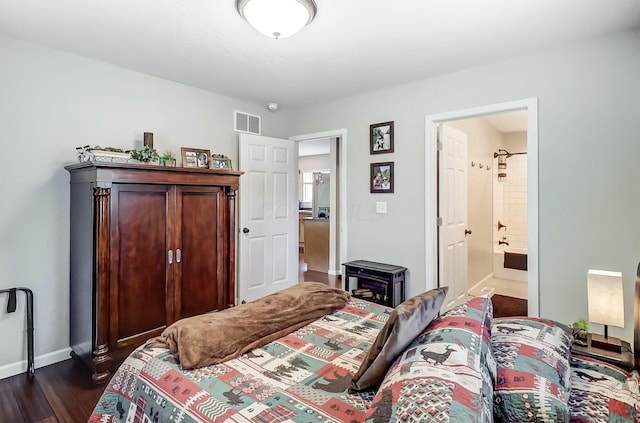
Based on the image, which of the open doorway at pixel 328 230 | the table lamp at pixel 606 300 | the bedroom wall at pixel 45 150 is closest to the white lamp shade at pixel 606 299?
the table lamp at pixel 606 300

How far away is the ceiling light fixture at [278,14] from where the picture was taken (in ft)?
6.21

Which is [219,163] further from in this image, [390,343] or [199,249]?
[390,343]

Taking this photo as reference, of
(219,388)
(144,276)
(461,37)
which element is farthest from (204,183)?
(461,37)

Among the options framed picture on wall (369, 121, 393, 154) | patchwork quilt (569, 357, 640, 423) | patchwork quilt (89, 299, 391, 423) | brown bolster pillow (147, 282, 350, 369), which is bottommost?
patchwork quilt (89, 299, 391, 423)

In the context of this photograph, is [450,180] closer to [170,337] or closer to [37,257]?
[170,337]

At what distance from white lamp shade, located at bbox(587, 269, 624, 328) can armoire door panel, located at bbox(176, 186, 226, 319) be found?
274 cm

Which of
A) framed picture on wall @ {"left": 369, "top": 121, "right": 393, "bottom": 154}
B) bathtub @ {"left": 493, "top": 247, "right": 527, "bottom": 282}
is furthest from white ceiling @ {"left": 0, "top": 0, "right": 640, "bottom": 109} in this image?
bathtub @ {"left": 493, "top": 247, "right": 527, "bottom": 282}

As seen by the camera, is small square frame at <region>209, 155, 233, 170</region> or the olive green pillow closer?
the olive green pillow

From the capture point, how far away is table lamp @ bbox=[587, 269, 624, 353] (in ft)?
5.95

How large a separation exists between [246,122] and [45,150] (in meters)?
2.02

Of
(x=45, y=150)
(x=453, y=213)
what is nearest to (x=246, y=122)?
(x=45, y=150)

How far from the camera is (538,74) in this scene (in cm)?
276

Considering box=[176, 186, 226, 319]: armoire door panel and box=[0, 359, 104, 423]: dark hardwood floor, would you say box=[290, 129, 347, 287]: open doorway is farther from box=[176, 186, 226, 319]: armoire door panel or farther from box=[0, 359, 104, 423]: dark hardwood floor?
box=[0, 359, 104, 423]: dark hardwood floor

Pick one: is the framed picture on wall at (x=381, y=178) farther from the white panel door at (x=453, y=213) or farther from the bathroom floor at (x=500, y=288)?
the bathroom floor at (x=500, y=288)
